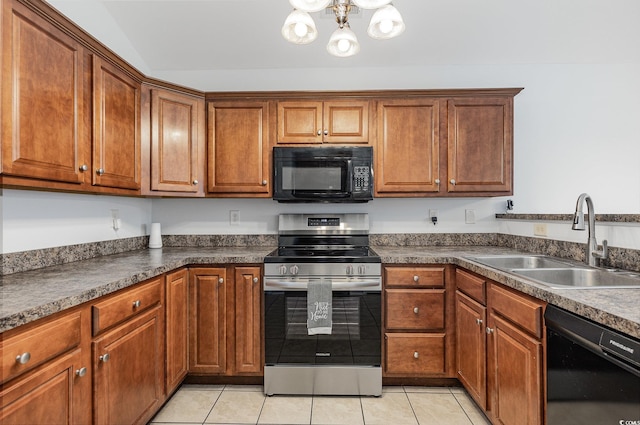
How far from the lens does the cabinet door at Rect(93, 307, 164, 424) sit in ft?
4.66

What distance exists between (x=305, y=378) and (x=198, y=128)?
1.97 metres

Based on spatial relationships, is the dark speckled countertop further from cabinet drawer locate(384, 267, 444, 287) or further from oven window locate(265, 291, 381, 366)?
oven window locate(265, 291, 381, 366)

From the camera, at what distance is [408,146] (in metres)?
2.53

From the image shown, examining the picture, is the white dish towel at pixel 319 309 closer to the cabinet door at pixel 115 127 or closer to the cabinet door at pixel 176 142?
the cabinet door at pixel 176 142

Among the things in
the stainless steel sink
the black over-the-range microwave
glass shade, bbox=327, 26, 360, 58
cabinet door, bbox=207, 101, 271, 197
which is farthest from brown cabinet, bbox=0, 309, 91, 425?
the stainless steel sink

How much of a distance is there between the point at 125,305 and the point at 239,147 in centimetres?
140

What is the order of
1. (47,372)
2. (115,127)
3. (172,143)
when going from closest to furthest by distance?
(47,372) → (115,127) → (172,143)

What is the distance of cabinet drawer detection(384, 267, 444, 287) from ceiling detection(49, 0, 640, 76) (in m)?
1.80

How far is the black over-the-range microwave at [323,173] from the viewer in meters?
2.51

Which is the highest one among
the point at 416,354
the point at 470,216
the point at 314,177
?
the point at 314,177

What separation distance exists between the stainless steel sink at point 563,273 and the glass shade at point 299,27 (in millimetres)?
1525

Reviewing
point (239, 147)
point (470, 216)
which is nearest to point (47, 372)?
point (239, 147)

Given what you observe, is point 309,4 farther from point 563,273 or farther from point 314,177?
point 563,273

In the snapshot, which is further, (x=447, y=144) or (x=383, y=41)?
(x=383, y=41)
